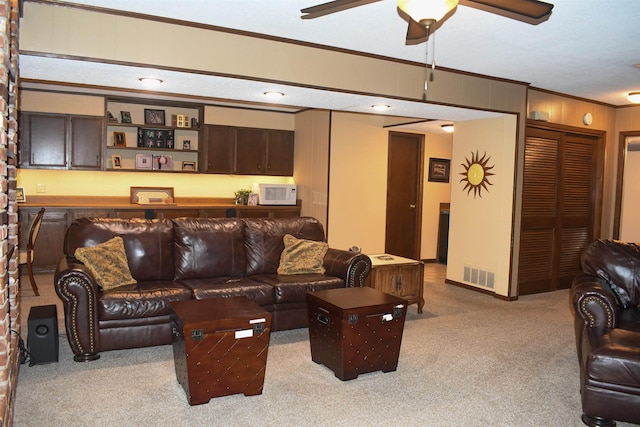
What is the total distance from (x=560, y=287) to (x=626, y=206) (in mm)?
2734

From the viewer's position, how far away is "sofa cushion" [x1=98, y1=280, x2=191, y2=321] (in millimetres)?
3619

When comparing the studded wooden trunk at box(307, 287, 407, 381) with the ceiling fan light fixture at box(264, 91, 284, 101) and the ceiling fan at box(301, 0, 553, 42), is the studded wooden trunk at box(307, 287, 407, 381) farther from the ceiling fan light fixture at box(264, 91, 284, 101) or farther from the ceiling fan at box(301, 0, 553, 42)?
the ceiling fan light fixture at box(264, 91, 284, 101)

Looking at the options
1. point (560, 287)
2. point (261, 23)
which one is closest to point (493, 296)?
point (560, 287)

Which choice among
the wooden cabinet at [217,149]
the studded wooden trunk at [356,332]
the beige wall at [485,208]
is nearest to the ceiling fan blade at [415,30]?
the studded wooden trunk at [356,332]

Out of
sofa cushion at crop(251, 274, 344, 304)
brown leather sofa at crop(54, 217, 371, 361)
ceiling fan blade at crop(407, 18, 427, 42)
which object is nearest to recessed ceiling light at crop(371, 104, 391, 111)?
brown leather sofa at crop(54, 217, 371, 361)

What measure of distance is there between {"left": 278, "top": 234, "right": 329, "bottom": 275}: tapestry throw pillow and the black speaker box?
1.88m

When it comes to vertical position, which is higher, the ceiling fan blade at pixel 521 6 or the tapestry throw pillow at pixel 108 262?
the ceiling fan blade at pixel 521 6

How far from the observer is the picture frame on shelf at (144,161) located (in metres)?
7.25

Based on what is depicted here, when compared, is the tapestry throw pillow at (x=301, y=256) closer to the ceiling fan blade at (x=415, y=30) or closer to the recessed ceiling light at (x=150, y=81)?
the recessed ceiling light at (x=150, y=81)

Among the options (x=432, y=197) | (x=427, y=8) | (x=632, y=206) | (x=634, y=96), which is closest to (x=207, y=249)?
(x=427, y=8)

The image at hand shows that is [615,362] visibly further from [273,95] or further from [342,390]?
[273,95]

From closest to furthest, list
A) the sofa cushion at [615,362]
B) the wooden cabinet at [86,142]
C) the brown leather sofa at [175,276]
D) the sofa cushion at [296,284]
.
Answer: the sofa cushion at [615,362]
the brown leather sofa at [175,276]
the sofa cushion at [296,284]
the wooden cabinet at [86,142]

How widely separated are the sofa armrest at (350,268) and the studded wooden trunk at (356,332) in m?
0.86

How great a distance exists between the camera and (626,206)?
8.29m
